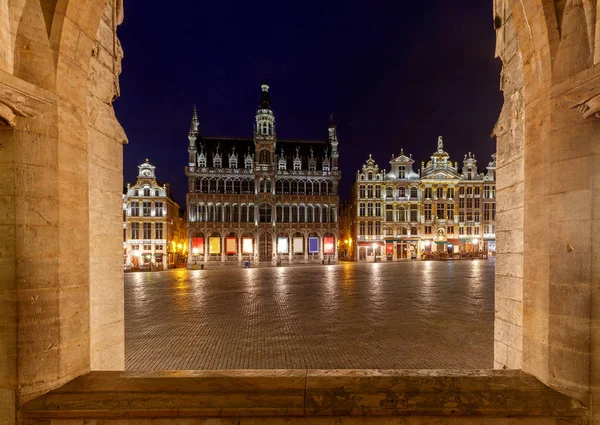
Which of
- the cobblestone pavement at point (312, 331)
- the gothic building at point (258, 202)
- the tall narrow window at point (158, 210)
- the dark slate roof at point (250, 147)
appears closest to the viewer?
the cobblestone pavement at point (312, 331)

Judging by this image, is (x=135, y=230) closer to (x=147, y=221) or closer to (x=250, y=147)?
(x=147, y=221)

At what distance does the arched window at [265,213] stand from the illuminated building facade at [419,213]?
51.3 feet

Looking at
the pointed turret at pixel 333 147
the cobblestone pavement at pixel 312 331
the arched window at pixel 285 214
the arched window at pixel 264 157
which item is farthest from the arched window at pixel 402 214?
the cobblestone pavement at pixel 312 331

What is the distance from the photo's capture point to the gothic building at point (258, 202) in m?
46.6

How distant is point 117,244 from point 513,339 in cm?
508

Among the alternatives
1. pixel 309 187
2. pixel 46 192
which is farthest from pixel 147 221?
pixel 46 192

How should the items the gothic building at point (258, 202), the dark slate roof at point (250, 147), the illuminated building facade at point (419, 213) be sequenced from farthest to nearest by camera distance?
the illuminated building facade at point (419, 213), the dark slate roof at point (250, 147), the gothic building at point (258, 202)

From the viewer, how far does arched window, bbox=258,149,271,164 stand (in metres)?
48.1

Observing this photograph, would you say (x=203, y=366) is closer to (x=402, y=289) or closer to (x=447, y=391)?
(x=447, y=391)

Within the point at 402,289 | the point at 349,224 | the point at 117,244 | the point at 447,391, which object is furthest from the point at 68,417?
the point at 349,224

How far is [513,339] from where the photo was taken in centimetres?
357

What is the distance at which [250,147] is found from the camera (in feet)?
165

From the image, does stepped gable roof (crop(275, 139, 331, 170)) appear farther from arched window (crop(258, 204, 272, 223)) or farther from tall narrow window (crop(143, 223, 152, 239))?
tall narrow window (crop(143, 223, 152, 239))

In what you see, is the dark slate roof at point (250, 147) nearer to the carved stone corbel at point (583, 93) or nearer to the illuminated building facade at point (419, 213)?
the illuminated building facade at point (419, 213)
